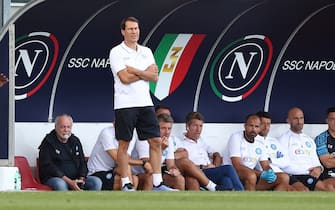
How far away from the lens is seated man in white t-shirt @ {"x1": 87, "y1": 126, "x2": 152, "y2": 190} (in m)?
14.4

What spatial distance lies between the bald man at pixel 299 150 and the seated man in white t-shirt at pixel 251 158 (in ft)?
1.28

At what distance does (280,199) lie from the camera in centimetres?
1020

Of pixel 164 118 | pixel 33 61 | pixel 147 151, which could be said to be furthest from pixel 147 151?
pixel 33 61

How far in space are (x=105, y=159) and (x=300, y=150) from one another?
2.73m

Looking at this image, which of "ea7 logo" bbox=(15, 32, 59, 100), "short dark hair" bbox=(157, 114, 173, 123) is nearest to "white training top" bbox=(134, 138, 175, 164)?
"short dark hair" bbox=(157, 114, 173, 123)

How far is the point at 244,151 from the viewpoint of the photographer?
15.2 metres

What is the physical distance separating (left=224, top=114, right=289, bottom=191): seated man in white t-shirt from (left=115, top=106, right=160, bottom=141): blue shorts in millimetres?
2585

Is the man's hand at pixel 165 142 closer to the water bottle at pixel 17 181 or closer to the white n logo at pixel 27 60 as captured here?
the white n logo at pixel 27 60

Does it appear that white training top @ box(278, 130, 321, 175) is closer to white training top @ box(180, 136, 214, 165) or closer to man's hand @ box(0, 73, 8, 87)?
white training top @ box(180, 136, 214, 165)

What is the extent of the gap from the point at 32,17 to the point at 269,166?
3612 millimetres

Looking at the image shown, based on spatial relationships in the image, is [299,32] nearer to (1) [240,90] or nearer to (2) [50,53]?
(1) [240,90]

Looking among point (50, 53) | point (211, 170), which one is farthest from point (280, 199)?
point (50, 53)

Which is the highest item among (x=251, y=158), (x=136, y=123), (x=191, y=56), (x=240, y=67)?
(x=191, y=56)

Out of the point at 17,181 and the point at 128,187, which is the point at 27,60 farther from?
the point at 128,187
